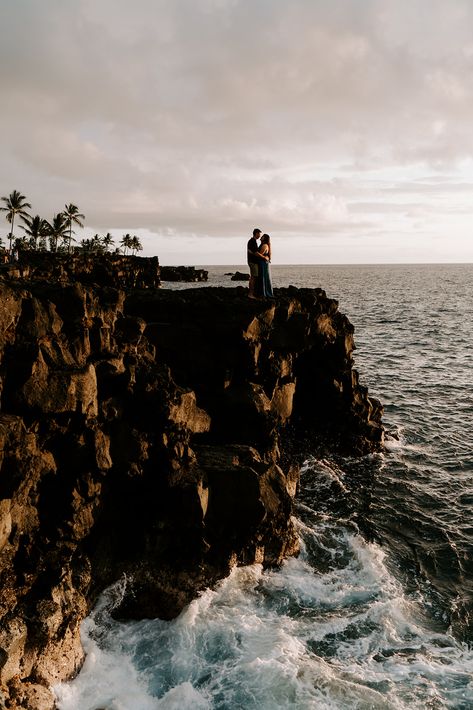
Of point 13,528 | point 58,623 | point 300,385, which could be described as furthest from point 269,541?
point 300,385

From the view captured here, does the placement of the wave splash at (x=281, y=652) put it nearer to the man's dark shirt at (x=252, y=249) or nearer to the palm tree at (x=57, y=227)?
the man's dark shirt at (x=252, y=249)

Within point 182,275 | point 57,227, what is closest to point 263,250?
point 57,227

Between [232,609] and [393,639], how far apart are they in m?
4.76

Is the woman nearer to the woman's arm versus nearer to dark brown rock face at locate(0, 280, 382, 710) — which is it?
the woman's arm

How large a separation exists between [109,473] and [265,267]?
13826mm

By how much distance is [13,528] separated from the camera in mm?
11812

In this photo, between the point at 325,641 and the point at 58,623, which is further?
the point at 325,641

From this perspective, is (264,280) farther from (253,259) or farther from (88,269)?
(88,269)

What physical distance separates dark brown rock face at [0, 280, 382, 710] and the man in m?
4.28

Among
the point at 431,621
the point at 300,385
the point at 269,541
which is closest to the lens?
the point at 431,621

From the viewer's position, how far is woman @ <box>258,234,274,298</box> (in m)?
22.7

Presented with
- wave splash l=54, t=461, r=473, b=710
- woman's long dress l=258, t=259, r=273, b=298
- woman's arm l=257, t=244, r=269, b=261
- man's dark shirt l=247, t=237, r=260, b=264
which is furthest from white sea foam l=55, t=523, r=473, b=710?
man's dark shirt l=247, t=237, r=260, b=264

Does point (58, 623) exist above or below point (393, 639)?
above

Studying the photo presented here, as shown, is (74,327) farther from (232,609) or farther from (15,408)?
(232,609)
